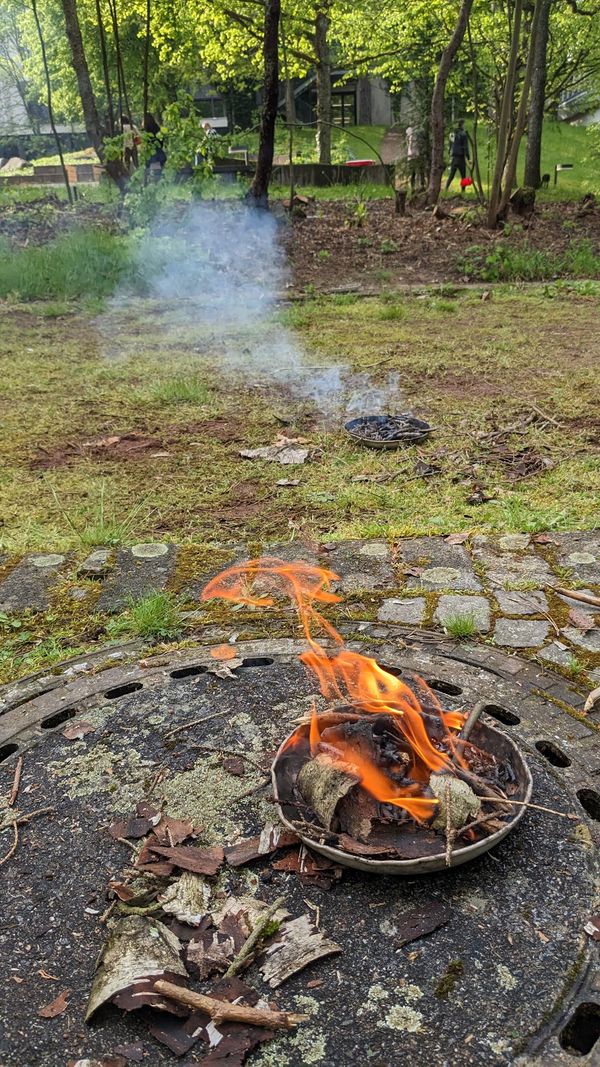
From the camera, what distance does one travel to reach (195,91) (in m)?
33.9

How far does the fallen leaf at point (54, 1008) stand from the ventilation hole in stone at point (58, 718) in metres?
0.94

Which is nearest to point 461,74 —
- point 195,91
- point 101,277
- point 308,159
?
point 308,159

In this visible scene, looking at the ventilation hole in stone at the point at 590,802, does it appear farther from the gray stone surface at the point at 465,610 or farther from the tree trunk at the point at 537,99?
the tree trunk at the point at 537,99

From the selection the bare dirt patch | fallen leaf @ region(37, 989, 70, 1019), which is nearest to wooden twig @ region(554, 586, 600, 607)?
fallen leaf @ region(37, 989, 70, 1019)

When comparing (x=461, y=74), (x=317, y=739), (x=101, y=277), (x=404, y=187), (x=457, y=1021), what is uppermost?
(x=461, y=74)

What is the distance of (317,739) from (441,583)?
1276mm

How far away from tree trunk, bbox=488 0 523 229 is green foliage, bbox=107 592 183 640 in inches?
416

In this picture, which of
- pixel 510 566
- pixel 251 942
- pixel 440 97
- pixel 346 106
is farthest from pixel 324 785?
pixel 346 106

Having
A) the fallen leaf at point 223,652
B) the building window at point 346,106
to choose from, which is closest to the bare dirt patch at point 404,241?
the fallen leaf at point 223,652

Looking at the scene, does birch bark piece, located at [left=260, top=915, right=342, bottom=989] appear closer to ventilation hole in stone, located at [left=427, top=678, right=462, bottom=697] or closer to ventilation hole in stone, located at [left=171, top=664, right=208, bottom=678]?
ventilation hole in stone, located at [left=427, top=678, right=462, bottom=697]

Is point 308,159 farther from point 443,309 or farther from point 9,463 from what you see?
point 9,463

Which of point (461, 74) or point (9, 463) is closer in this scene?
point (9, 463)

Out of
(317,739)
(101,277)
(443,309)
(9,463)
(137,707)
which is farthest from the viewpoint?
(101,277)

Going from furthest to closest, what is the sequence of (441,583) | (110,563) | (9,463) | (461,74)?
(461,74) < (9,463) < (110,563) < (441,583)
